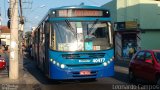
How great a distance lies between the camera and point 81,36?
1678 cm

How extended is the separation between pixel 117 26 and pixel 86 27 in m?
37.4

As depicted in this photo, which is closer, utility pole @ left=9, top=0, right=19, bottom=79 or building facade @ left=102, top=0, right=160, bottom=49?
utility pole @ left=9, top=0, right=19, bottom=79

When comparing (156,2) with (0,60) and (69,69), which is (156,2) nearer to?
(0,60)

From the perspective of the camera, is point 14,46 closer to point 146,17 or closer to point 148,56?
point 148,56

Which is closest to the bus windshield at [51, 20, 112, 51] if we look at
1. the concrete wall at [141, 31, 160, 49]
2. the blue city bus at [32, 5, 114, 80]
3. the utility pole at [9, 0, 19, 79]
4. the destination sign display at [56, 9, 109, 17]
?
the blue city bus at [32, 5, 114, 80]

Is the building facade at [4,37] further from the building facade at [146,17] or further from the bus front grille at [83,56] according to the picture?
the bus front grille at [83,56]

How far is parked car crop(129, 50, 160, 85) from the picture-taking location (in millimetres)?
15430

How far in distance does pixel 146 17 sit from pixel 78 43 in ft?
120

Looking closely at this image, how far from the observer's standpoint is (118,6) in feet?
179

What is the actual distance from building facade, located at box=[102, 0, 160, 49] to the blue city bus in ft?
117

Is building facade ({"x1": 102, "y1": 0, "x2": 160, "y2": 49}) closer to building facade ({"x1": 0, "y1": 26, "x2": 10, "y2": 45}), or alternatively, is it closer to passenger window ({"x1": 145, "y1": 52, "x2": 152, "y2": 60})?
passenger window ({"x1": 145, "y1": 52, "x2": 152, "y2": 60})

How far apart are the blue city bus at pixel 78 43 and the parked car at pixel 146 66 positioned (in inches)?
48.5

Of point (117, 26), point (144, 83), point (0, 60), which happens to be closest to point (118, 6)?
point (117, 26)

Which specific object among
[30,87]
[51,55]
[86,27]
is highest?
[86,27]
